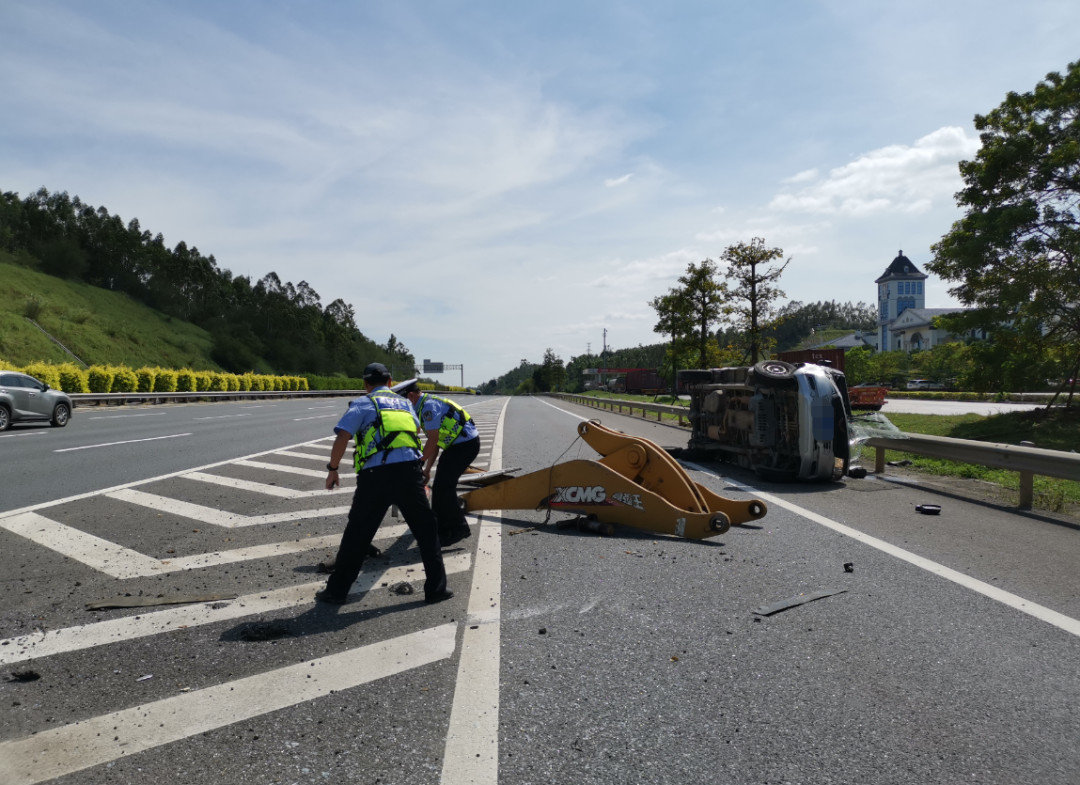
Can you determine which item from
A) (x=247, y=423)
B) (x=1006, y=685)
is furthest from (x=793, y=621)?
(x=247, y=423)

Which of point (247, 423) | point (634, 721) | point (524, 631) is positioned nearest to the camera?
point (634, 721)

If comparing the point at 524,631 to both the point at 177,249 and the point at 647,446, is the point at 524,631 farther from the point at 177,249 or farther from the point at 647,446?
the point at 177,249

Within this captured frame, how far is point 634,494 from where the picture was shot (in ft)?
20.6

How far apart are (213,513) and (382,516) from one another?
144 inches

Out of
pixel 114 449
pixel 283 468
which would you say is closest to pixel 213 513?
pixel 283 468

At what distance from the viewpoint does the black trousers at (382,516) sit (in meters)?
4.39

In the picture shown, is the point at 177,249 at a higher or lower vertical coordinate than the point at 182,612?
higher

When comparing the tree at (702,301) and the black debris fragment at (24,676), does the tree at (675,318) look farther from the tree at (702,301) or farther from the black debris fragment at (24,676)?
the black debris fragment at (24,676)

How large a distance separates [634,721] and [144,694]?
7.37 feet

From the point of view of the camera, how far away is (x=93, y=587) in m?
4.76

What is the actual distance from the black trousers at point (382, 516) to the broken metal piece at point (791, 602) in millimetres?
2055

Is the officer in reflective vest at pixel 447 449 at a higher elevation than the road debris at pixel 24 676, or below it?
higher

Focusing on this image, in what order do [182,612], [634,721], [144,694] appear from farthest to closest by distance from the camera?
1. [182,612]
2. [144,694]
3. [634,721]

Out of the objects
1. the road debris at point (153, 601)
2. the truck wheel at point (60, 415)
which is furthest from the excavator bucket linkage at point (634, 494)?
the truck wheel at point (60, 415)
